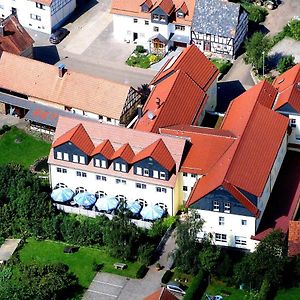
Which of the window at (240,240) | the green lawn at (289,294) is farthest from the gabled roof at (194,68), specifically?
the green lawn at (289,294)

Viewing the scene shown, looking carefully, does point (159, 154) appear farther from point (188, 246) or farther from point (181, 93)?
point (181, 93)

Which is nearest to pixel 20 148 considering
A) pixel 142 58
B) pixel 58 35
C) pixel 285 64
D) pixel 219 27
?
pixel 142 58

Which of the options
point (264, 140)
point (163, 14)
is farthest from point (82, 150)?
point (163, 14)

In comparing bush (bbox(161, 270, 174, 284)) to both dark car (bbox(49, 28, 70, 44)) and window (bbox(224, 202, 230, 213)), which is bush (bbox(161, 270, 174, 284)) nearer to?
window (bbox(224, 202, 230, 213))

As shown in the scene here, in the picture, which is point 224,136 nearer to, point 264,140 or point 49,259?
point 264,140

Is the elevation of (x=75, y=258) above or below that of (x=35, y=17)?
below

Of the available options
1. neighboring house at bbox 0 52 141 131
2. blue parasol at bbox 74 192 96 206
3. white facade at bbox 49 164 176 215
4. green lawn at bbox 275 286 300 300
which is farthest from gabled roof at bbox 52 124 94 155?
green lawn at bbox 275 286 300 300

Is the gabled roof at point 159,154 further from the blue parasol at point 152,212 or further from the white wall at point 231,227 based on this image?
the white wall at point 231,227
